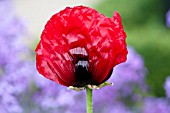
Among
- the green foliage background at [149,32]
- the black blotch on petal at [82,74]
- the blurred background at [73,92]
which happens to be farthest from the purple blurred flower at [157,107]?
the black blotch on petal at [82,74]

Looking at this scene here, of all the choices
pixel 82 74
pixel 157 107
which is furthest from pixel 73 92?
pixel 82 74

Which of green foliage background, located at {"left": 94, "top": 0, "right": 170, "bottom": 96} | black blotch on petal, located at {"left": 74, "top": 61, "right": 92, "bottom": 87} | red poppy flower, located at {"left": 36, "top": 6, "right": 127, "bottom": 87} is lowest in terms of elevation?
black blotch on petal, located at {"left": 74, "top": 61, "right": 92, "bottom": 87}

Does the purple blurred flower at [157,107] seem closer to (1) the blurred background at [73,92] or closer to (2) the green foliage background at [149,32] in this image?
(1) the blurred background at [73,92]

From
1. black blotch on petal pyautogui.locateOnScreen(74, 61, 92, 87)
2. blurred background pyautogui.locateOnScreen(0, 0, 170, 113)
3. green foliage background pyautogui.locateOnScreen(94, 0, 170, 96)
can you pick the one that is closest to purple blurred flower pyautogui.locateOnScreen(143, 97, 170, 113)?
blurred background pyautogui.locateOnScreen(0, 0, 170, 113)

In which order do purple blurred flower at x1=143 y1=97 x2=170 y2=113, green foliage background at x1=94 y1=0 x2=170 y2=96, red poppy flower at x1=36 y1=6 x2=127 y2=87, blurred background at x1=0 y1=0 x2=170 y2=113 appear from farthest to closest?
1. green foliage background at x1=94 y1=0 x2=170 y2=96
2. purple blurred flower at x1=143 y1=97 x2=170 y2=113
3. blurred background at x1=0 y1=0 x2=170 y2=113
4. red poppy flower at x1=36 y1=6 x2=127 y2=87

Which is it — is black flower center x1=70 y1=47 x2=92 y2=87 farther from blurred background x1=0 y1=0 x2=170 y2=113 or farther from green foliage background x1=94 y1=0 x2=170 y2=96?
green foliage background x1=94 y1=0 x2=170 y2=96
